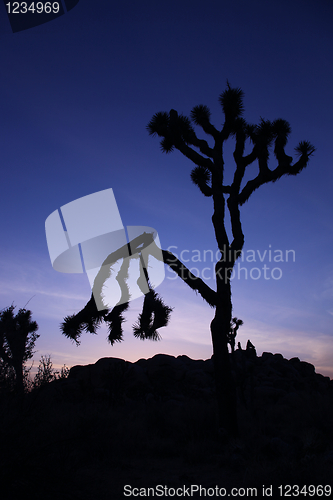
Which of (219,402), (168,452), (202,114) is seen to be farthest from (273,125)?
(168,452)

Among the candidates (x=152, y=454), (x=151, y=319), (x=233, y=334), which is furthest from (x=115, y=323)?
(x=233, y=334)

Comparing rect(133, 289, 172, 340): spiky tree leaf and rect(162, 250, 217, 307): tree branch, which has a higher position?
rect(162, 250, 217, 307): tree branch

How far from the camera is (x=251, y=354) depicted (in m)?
33.6

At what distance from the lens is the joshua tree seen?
23.0 ft

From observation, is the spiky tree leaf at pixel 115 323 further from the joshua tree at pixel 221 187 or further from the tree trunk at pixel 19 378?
the tree trunk at pixel 19 378

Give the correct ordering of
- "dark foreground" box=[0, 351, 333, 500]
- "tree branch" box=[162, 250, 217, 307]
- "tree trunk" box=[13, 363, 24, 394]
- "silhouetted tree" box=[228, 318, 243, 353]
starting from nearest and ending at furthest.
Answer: "dark foreground" box=[0, 351, 333, 500] → "tree trunk" box=[13, 363, 24, 394] → "tree branch" box=[162, 250, 217, 307] → "silhouetted tree" box=[228, 318, 243, 353]

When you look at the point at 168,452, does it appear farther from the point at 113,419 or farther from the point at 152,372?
the point at 152,372

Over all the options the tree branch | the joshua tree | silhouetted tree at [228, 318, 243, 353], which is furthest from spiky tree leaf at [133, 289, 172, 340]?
silhouetted tree at [228, 318, 243, 353]

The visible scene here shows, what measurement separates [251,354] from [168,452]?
29.1 meters

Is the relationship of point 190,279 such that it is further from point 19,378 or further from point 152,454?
point 19,378

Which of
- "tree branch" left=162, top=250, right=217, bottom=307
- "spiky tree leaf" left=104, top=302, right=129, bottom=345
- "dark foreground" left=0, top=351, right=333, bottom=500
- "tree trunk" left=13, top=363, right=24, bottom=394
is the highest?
"tree branch" left=162, top=250, right=217, bottom=307

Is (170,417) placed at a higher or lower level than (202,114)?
lower

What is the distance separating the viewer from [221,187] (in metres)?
9.04

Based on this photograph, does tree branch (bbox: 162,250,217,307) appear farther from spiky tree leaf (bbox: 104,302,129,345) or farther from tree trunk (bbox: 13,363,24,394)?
tree trunk (bbox: 13,363,24,394)
